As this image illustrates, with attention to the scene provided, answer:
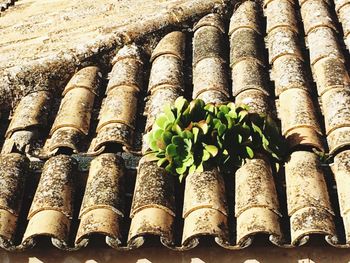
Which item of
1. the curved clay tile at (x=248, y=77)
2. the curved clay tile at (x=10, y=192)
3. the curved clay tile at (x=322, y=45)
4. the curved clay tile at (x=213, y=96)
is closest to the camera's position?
the curved clay tile at (x=10, y=192)

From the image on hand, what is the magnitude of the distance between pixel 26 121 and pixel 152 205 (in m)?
1.52

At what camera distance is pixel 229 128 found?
4.86m

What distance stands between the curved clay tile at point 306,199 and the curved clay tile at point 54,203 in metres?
1.43

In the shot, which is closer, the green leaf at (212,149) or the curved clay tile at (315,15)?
the green leaf at (212,149)

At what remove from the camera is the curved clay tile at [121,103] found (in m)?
5.25

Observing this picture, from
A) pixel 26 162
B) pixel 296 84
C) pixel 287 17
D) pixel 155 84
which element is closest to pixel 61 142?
pixel 26 162

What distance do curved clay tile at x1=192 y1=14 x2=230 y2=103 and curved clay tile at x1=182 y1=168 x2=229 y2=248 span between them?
92cm

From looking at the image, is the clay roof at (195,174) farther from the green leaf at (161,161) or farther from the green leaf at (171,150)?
the green leaf at (171,150)

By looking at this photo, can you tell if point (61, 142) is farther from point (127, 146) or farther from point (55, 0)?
point (55, 0)

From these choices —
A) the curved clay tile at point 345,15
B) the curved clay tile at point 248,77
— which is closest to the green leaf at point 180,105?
the curved clay tile at point 248,77

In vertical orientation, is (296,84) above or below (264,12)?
below

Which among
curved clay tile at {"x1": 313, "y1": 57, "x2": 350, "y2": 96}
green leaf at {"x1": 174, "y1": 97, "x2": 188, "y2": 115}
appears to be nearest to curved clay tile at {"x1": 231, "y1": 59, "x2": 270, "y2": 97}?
curved clay tile at {"x1": 313, "y1": 57, "x2": 350, "y2": 96}

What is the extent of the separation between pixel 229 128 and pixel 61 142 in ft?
4.16

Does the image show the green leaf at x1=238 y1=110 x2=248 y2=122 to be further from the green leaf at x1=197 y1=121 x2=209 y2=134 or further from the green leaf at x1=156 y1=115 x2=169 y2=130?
the green leaf at x1=156 y1=115 x2=169 y2=130
